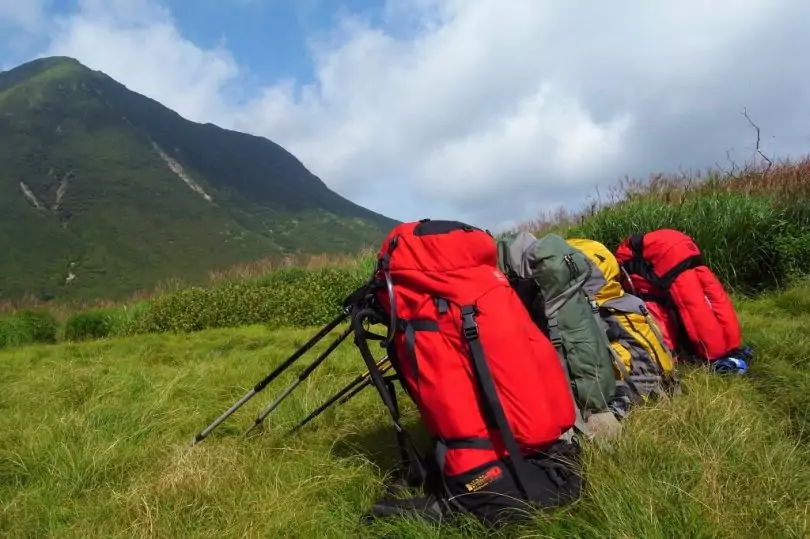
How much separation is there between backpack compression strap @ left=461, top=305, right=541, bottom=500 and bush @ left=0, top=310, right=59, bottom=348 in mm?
11582

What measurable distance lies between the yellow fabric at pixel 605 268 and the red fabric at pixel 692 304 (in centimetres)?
42

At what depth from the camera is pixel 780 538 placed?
87.7 inches

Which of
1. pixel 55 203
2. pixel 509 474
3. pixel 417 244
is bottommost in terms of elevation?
pixel 509 474

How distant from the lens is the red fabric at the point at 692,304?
4.55 metres

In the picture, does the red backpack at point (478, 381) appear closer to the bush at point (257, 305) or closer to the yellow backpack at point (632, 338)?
the yellow backpack at point (632, 338)

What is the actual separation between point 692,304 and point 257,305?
846cm

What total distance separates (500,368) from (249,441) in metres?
1.99

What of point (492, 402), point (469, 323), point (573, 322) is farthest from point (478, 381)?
point (573, 322)

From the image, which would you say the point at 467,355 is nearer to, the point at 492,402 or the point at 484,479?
the point at 492,402

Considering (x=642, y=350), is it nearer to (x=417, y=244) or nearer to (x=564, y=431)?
(x=564, y=431)

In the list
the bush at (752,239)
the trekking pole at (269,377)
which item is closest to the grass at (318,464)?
the trekking pole at (269,377)

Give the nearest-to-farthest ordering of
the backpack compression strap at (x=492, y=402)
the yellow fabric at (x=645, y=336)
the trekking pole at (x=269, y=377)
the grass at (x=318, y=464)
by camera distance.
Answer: the grass at (x=318, y=464), the backpack compression strap at (x=492, y=402), the trekking pole at (x=269, y=377), the yellow fabric at (x=645, y=336)

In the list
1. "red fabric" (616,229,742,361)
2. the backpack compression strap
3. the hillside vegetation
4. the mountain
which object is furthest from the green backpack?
the mountain

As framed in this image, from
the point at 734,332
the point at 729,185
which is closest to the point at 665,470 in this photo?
the point at 734,332
